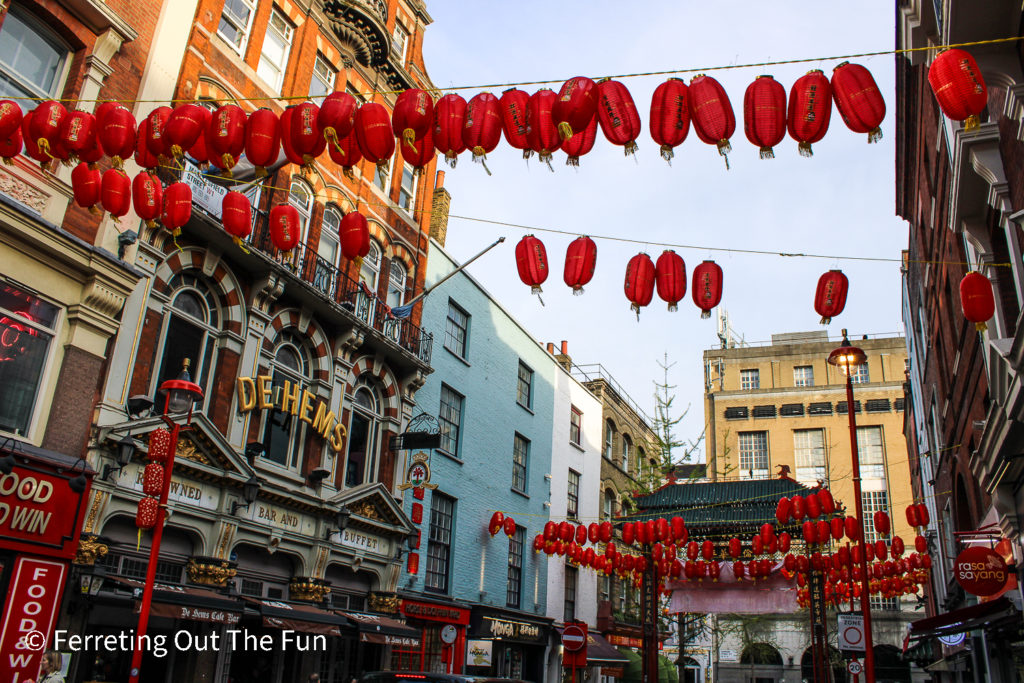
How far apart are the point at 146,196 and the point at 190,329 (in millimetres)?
5084

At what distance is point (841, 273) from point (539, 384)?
21.1m

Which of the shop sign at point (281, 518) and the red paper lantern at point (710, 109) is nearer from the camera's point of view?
the red paper lantern at point (710, 109)

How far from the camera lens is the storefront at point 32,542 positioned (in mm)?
11273

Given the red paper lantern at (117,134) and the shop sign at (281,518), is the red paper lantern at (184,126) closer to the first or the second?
the red paper lantern at (117,134)

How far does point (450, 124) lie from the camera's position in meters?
9.32

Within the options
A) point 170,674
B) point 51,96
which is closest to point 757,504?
point 170,674

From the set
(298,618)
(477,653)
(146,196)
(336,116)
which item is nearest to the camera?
(336,116)

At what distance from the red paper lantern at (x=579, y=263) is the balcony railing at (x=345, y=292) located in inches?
343

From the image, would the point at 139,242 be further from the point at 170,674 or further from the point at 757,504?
the point at 757,504

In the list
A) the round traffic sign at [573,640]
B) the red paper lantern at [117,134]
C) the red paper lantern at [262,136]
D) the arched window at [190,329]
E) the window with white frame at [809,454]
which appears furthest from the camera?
the window with white frame at [809,454]

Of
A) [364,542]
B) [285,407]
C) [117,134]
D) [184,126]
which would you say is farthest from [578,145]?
[364,542]

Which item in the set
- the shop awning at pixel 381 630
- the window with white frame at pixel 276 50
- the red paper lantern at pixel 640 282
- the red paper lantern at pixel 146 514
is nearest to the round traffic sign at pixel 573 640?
the shop awning at pixel 381 630

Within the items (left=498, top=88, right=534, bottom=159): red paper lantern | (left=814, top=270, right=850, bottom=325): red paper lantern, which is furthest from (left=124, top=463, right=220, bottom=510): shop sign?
(left=814, top=270, right=850, bottom=325): red paper lantern

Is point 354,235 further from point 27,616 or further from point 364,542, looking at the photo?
point 364,542
